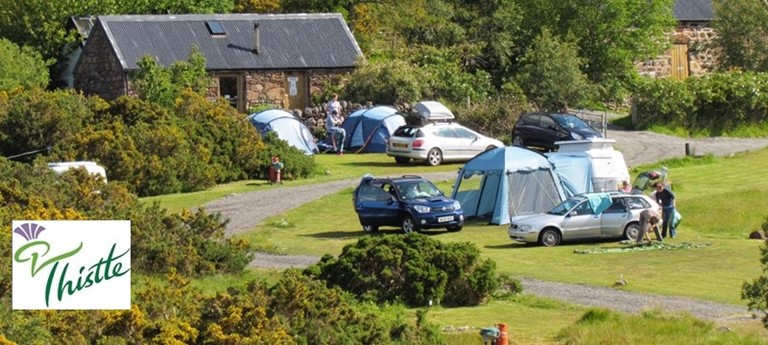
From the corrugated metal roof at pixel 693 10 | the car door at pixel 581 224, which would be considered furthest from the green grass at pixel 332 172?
the corrugated metal roof at pixel 693 10

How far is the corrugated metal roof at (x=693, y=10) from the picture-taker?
67750 mm

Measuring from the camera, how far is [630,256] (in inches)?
1323

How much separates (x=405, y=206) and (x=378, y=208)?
2.20 ft

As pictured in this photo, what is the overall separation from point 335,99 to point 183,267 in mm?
24605

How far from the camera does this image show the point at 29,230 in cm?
1800

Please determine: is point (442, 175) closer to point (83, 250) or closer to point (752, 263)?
point (752, 263)

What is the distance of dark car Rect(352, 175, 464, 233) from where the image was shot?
37.1m

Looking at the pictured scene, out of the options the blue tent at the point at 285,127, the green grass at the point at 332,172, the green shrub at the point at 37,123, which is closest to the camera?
the green grass at the point at 332,172

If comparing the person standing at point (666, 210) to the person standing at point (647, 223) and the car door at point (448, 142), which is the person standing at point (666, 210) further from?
the car door at point (448, 142)

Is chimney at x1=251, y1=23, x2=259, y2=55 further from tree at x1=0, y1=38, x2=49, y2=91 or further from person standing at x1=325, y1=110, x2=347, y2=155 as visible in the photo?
tree at x1=0, y1=38, x2=49, y2=91

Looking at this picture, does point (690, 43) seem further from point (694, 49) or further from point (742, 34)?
point (742, 34)

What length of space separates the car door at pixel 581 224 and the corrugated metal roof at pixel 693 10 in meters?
33.0

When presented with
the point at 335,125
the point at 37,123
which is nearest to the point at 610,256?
the point at 37,123

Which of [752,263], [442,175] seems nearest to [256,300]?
[752,263]
